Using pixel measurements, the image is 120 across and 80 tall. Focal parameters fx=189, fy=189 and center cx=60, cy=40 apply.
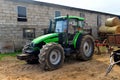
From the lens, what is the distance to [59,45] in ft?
26.3

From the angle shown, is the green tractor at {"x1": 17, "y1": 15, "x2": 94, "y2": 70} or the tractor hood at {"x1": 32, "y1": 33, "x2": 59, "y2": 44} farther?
the tractor hood at {"x1": 32, "y1": 33, "x2": 59, "y2": 44}

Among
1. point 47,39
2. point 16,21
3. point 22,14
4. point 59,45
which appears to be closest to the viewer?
point 59,45

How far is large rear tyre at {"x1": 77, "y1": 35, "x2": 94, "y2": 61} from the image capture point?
913 cm

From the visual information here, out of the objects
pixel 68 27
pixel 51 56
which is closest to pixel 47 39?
pixel 51 56

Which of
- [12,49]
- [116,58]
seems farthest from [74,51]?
[12,49]

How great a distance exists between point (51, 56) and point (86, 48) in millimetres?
2601

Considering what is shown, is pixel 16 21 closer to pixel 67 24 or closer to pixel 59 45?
pixel 67 24

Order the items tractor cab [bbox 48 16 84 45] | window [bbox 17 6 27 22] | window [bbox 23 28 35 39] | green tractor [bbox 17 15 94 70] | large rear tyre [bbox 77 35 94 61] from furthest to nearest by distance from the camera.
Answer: window [bbox 23 28 35 39] < window [bbox 17 6 27 22] < large rear tyre [bbox 77 35 94 61] < tractor cab [bbox 48 16 84 45] < green tractor [bbox 17 15 94 70]

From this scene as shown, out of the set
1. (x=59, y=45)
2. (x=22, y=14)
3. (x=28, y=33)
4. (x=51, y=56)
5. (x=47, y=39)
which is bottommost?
(x=51, y=56)

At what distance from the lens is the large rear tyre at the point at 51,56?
24.4ft

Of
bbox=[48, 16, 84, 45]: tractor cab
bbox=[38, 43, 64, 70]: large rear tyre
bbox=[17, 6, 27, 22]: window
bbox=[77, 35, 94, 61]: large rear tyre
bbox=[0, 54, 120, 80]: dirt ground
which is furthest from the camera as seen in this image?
bbox=[17, 6, 27, 22]: window

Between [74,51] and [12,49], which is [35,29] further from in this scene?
[74,51]

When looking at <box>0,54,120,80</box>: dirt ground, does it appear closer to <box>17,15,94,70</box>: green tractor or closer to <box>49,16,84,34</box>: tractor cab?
<box>17,15,94,70</box>: green tractor

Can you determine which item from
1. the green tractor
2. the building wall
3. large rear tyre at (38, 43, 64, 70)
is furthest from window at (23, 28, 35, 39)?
large rear tyre at (38, 43, 64, 70)
